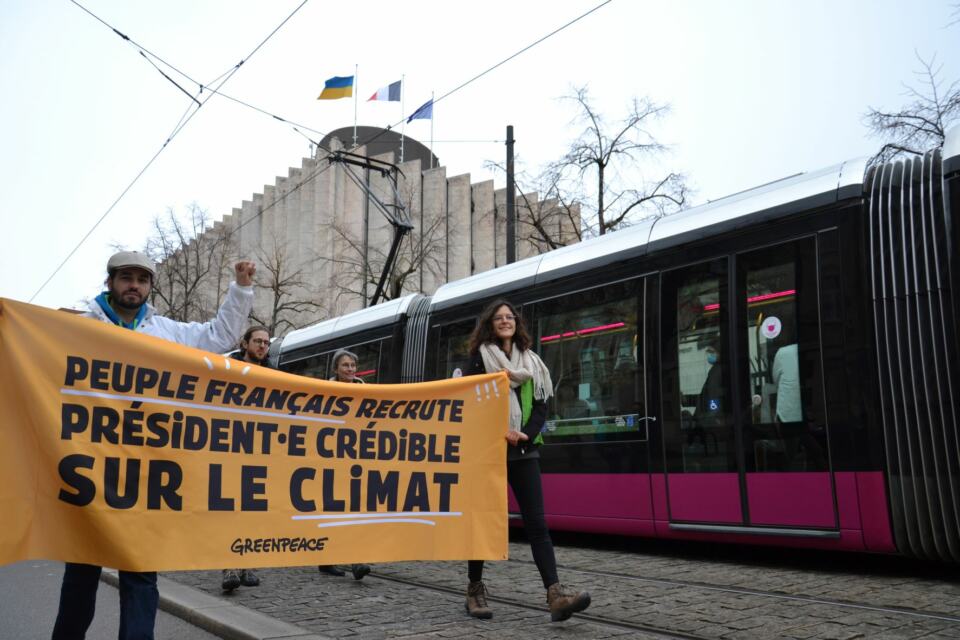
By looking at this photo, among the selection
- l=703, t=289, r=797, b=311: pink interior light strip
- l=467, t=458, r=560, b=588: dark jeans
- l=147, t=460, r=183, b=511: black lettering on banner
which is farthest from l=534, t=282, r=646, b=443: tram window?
l=147, t=460, r=183, b=511: black lettering on banner

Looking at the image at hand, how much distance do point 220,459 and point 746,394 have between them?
4647 mm

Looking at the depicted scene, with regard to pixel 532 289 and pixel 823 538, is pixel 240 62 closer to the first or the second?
pixel 532 289

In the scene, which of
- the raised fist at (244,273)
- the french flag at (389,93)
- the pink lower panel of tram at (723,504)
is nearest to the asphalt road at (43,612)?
the raised fist at (244,273)

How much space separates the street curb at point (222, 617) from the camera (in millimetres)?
4727

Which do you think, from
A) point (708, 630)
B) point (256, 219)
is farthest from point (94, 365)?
point (256, 219)

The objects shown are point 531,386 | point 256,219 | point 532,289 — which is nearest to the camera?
point 531,386

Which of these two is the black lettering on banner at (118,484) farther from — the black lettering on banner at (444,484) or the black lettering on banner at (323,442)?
the black lettering on banner at (444,484)

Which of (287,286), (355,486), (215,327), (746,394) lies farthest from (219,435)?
(287,286)

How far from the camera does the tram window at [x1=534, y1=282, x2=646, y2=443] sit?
28.1ft

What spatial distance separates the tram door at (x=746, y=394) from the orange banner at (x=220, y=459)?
2.79 m

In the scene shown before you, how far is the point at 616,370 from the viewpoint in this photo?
8.72m

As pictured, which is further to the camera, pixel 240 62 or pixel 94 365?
pixel 240 62

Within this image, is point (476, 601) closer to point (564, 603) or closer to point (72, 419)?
point (564, 603)

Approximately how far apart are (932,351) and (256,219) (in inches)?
2400
